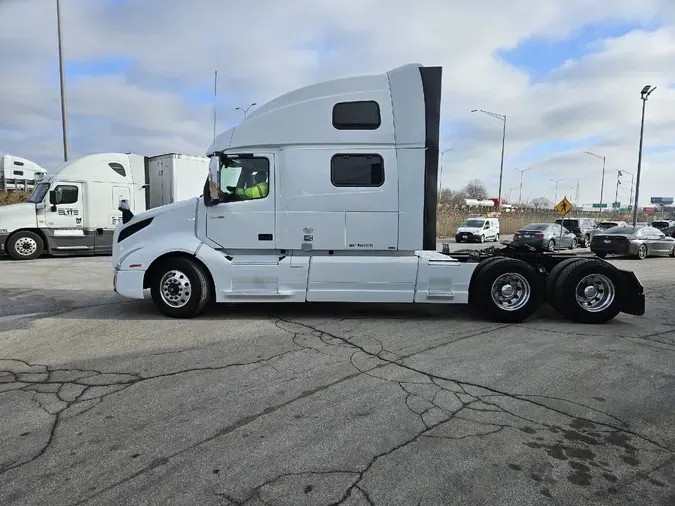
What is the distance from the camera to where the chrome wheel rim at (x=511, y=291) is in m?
7.41

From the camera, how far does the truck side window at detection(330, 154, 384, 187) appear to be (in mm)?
7137

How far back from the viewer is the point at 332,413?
13.1 ft

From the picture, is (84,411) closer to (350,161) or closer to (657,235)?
(350,161)

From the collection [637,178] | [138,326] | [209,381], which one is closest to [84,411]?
[209,381]

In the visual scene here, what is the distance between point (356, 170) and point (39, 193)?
13.7 m

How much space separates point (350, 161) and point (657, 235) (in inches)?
843

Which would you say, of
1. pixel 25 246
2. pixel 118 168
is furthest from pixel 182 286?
pixel 118 168

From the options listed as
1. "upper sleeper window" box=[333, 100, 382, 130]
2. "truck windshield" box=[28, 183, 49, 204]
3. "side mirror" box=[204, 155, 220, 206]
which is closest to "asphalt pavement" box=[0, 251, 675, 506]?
"side mirror" box=[204, 155, 220, 206]

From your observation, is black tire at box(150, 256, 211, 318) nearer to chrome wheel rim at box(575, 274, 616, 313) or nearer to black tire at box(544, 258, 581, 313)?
black tire at box(544, 258, 581, 313)

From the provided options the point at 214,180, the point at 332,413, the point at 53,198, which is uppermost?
the point at 214,180

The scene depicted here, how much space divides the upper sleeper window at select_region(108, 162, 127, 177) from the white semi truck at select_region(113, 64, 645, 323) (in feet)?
35.2

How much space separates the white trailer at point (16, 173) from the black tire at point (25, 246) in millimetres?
21446

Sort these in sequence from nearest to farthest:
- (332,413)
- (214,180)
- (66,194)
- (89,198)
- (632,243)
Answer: (332,413), (214,180), (66,194), (89,198), (632,243)

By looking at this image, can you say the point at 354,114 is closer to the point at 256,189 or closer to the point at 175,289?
the point at 256,189
